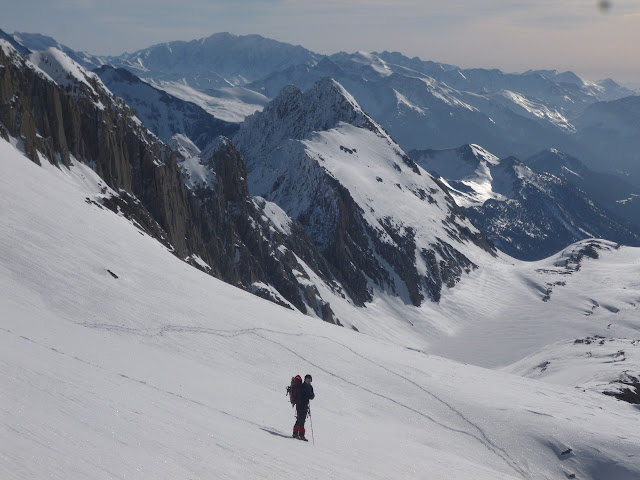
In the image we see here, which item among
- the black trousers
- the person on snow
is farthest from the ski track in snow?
the black trousers

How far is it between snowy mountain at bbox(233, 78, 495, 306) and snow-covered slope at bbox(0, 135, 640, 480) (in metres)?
85.4

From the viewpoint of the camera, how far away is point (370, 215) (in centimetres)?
14938

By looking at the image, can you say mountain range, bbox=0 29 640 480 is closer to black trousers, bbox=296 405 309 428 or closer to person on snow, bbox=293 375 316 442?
person on snow, bbox=293 375 316 442

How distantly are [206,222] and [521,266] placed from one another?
111623 millimetres

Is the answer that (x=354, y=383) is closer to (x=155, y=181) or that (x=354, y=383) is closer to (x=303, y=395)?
(x=303, y=395)

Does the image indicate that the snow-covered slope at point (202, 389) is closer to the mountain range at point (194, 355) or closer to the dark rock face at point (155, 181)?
the mountain range at point (194, 355)

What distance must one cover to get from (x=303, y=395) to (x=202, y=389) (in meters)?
4.96

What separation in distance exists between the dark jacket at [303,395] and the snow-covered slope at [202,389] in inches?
51.0

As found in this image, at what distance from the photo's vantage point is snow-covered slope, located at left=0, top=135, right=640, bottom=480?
1639 cm

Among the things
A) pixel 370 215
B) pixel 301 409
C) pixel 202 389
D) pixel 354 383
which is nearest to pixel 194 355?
pixel 202 389

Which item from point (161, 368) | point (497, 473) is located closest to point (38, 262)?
point (161, 368)

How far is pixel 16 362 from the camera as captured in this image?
64.0ft

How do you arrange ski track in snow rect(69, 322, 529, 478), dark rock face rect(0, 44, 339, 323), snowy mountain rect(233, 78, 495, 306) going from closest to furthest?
1. ski track in snow rect(69, 322, 529, 478)
2. dark rock face rect(0, 44, 339, 323)
3. snowy mountain rect(233, 78, 495, 306)

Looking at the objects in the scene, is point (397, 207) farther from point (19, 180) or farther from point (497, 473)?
point (497, 473)
